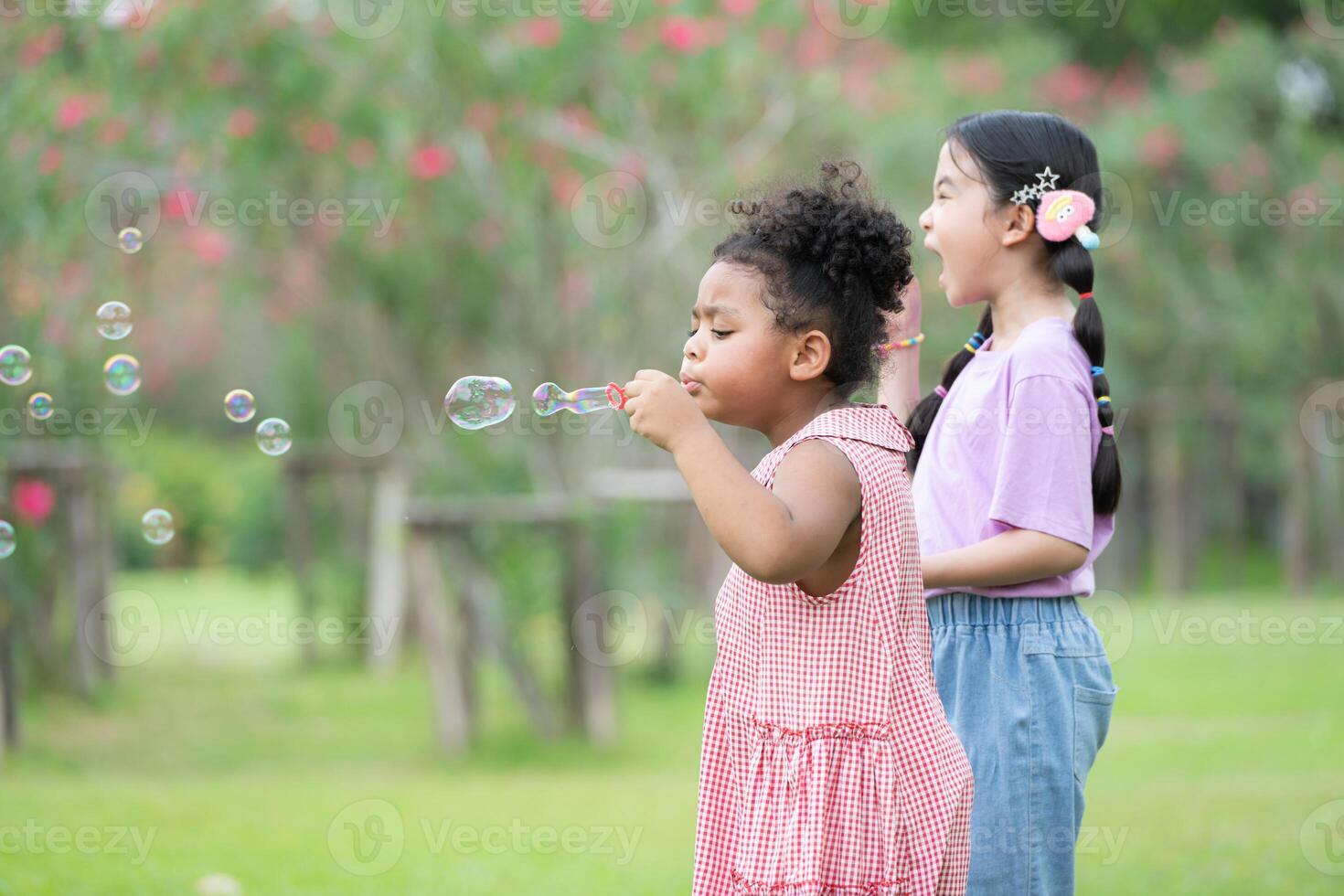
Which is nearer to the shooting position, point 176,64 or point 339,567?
point 176,64

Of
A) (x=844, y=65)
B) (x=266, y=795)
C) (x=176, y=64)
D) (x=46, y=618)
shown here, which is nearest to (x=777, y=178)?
(x=266, y=795)

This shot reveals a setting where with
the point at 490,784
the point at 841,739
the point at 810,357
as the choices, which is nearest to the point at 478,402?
the point at 810,357

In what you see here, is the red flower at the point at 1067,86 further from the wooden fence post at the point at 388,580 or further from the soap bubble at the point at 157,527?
the soap bubble at the point at 157,527

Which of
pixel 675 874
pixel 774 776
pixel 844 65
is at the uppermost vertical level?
pixel 844 65

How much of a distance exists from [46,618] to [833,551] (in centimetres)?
577

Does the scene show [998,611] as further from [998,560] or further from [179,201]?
[179,201]

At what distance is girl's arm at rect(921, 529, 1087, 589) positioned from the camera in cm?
222

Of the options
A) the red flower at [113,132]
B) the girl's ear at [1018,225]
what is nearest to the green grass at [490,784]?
the girl's ear at [1018,225]

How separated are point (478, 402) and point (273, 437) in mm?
1143

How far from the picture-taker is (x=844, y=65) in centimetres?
873

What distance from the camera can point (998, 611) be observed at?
90.7 inches

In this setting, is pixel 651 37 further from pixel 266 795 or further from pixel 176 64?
pixel 266 795

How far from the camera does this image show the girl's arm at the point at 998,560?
2.22 metres

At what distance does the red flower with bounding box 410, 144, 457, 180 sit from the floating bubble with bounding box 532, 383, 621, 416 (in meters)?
4.27
